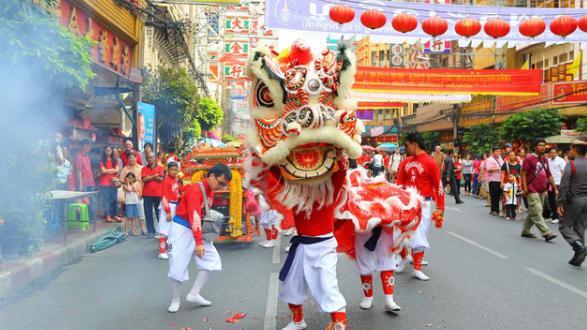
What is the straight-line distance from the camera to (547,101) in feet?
86.3

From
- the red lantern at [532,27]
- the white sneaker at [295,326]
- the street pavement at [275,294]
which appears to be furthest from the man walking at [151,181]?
the red lantern at [532,27]

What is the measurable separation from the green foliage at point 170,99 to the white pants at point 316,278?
16.8 m

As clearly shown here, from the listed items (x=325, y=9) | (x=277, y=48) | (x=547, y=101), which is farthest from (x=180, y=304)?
(x=547, y=101)

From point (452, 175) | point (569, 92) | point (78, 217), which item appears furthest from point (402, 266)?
point (569, 92)

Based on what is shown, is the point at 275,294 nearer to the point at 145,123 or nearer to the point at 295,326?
the point at 295,326

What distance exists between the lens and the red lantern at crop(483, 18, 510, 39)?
14234 mm

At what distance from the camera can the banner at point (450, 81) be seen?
20219 millimetres

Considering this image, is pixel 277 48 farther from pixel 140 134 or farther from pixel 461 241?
pixel 140 134

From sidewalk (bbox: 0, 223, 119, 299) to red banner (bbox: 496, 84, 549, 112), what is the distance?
23257 millimetres

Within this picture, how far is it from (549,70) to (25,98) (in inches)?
1177

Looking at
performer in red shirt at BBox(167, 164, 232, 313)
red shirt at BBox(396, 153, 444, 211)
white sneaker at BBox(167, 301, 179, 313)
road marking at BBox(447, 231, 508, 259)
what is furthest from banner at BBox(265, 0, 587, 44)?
white sneaker at BBox(167, 301, 179, 313)

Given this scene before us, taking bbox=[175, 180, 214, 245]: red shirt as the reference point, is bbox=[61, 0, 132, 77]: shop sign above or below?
above

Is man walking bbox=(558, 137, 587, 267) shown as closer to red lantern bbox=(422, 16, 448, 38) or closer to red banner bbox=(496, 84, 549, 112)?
red lantern bbox=(422, 16, 448, 38)

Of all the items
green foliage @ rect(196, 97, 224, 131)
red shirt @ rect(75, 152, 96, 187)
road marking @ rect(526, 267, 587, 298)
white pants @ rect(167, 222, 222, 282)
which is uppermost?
green foliage @ rect(196, 97, 224, 131)
